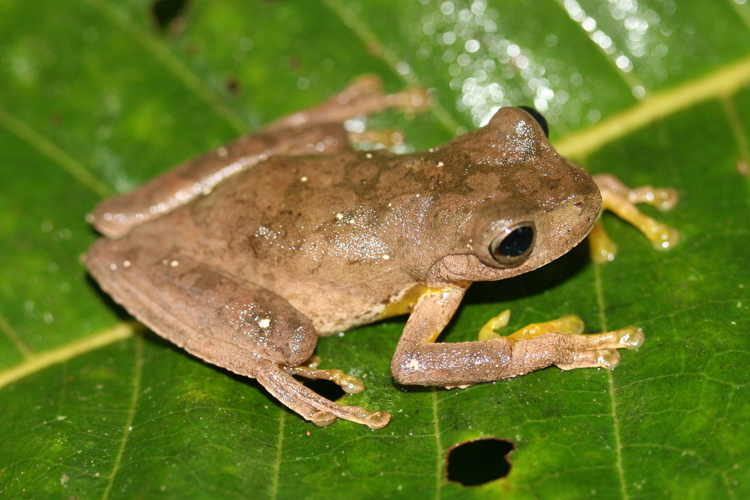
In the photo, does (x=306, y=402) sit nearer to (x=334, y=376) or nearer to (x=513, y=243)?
(x=334, y=376)

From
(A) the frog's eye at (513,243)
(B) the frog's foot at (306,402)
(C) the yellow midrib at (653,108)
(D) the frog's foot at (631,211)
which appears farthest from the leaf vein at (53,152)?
(D) the frog's foot at (631,211)

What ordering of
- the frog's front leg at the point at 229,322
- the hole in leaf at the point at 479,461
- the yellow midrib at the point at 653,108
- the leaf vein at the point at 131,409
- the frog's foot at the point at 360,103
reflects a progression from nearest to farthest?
the hole in leaf at the point at 479,461
the leaf vein at the point at 131,409
the frog's front leg at the point at 229,322
the yellow midrib at the point at 653,108
the frog's foot at the point at 360,103

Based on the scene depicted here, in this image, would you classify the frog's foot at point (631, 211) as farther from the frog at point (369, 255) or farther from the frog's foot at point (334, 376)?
the frog's foot at point (334, 376)

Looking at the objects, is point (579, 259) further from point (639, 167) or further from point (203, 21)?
point (203, 21)

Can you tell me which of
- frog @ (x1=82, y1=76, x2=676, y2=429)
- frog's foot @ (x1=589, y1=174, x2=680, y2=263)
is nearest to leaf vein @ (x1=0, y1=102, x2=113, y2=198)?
frog @ (x1=82, y1=76, x2=676, y2=429)

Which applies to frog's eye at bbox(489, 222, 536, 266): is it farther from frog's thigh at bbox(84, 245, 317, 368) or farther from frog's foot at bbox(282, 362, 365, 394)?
frog's thigh at bbox(84, 245, 317, 368)
